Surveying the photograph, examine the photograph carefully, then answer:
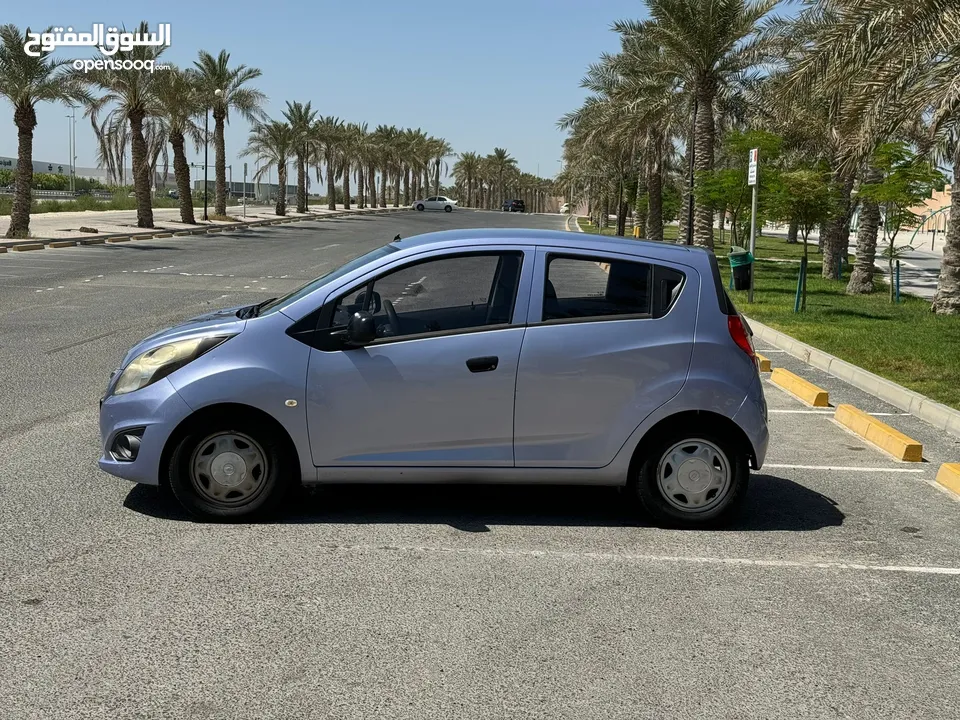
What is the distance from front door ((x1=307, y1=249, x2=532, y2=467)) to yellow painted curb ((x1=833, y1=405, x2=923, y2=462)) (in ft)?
12.5

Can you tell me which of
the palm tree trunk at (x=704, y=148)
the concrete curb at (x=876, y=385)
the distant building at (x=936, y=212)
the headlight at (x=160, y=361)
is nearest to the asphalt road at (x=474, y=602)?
the headlight at (x=160, y=361)

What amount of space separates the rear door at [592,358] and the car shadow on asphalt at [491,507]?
1.60 feet

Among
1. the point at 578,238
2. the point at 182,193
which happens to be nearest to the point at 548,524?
the point at 578,238

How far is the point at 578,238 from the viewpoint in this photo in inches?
253

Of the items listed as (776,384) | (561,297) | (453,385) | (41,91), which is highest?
(41,91)

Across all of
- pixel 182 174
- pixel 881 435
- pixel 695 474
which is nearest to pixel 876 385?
pixel 881 435

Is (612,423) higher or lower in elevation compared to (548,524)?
higher

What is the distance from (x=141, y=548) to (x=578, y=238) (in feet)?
9.91

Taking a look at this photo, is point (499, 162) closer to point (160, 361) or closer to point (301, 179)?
point (301, 179)

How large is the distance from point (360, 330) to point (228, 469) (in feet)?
3.58

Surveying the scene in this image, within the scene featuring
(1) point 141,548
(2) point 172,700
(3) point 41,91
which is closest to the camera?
(2) point 172,700

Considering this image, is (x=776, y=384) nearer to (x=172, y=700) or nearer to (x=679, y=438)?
(x=679, y=438)

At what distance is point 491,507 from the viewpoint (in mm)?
6613

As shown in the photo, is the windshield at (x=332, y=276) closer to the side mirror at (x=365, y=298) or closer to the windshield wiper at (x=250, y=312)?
the windshield wiper at (x=250, y=312)
